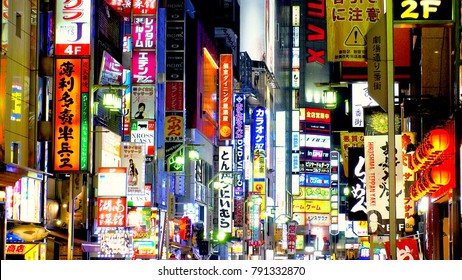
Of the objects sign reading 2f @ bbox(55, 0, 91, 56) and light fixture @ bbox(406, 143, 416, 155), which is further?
sign reading 2f @ bbox(55, 0, 91, 56)

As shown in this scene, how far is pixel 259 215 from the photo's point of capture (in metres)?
74.6

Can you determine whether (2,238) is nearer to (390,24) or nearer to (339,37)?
(339,37)

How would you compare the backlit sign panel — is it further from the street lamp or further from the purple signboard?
the street lamp

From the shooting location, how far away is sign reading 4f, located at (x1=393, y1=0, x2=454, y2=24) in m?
16.8

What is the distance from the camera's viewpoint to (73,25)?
29.9 metres

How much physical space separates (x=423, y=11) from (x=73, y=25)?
1577 centimetres

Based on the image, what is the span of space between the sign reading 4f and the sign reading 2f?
585 inches

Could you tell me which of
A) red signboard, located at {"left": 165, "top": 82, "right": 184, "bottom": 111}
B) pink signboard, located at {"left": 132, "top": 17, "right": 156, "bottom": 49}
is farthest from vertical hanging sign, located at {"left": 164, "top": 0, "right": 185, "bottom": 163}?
pink signboard, located at {"left": 132, "top": 17, "right": 156, "bottom": 49}

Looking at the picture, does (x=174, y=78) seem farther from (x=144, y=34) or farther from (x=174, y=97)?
(x=144, y=34)

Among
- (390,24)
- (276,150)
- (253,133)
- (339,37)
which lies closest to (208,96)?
(253,133)

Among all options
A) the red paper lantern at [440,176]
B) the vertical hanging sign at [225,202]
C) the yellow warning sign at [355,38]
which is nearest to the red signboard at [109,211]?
the red paper lantern at [440,176]

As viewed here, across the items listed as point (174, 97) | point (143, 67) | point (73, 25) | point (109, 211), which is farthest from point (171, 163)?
point (73, 25)

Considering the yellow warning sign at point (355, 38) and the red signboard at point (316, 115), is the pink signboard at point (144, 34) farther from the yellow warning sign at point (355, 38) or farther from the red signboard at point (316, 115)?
the red signboard at point (316, 115)
